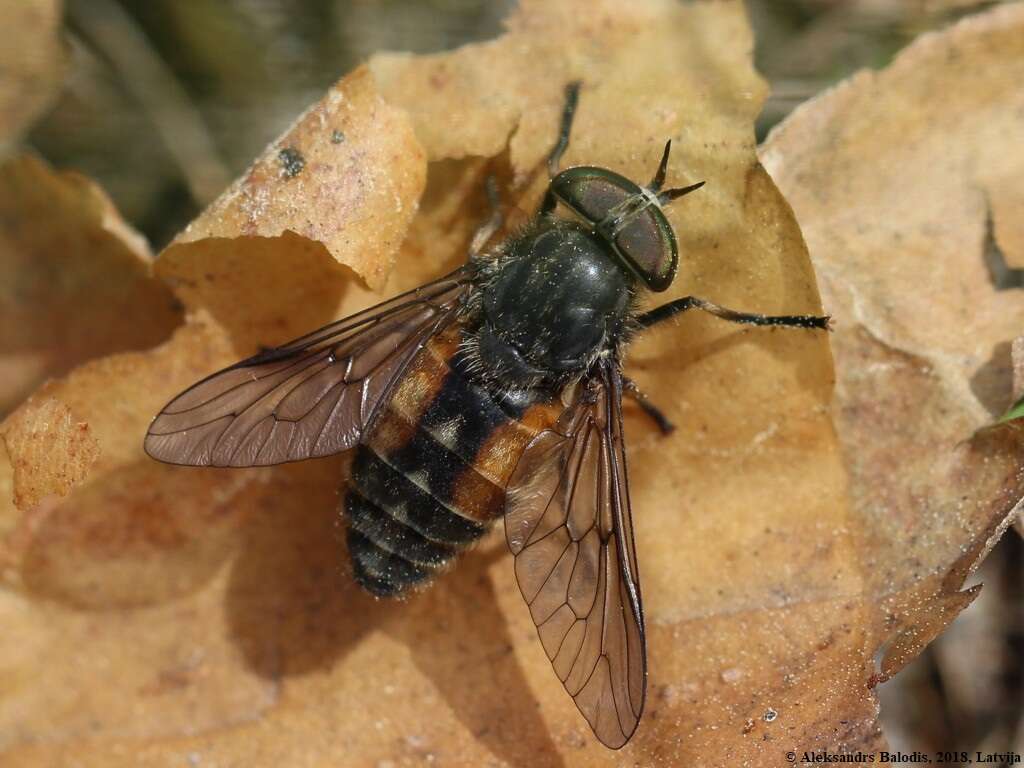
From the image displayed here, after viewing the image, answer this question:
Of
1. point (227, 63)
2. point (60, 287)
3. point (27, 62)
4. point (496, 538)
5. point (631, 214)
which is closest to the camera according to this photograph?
point (631, 214)

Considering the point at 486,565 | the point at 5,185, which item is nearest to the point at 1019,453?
the point at 486,565

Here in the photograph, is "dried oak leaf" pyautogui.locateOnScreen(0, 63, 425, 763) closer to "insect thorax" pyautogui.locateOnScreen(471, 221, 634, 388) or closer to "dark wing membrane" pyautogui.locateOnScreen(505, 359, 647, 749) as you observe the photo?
"insect thorax" pyautogui.locateOnScreen(471, 221, 634, 388)

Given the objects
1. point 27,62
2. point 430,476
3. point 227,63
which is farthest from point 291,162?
point 227,63

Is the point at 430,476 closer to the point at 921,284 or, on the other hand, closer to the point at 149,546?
the point at 149,546

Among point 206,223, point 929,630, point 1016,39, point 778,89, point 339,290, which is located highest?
point 206,223

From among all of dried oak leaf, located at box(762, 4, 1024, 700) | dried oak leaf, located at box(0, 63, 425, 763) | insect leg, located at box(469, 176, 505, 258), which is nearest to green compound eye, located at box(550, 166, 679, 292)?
insect leg, located at box(469, 176, 505, 258)

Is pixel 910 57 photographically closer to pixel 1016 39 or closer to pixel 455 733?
pixel 1016 39
